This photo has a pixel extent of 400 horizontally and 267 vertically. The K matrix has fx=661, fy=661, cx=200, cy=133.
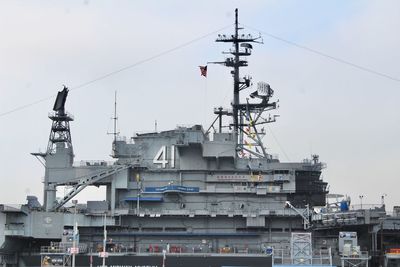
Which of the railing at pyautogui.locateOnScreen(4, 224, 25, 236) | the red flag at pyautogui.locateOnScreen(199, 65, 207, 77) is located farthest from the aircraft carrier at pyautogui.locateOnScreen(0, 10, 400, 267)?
the red flag at pyautogui.locateOnScreen(199, 65, 207, 77)

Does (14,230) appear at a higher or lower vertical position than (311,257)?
higher

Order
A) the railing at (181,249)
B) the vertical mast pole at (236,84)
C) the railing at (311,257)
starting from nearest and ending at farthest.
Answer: the railing at (311,257) → the railing at (181,249) → the vertical mast pole at (236,84)

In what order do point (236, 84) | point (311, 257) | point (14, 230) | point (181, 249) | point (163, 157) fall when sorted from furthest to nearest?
point (236, 84), point (163, 157), point (181, 249), point (14, 230), point (311, 257)

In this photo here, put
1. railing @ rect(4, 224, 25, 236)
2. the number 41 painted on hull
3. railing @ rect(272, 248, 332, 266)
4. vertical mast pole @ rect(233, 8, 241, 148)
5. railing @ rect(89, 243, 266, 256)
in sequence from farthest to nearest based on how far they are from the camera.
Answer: vertical mast pole @ rect(233, 8, 241, 148), the number 41 painted on hull, railing @ rect(89, 243, 266, 256), railing @ rect(4, 224, 25, 236), railing @ rect(272, 248, 332, 266)

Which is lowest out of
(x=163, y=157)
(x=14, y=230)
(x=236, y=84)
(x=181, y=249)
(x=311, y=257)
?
(x=311, y=257)

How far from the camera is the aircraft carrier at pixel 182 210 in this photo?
4275 cm

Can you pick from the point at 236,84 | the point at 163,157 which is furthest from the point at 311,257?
the point at 236,84

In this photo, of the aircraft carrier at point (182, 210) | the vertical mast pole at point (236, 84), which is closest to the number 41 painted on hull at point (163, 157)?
the aircraft carrier at point (182, 210)

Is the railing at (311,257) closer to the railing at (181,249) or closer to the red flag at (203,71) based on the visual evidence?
the railing at (181,249)

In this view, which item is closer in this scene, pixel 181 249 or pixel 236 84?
pixel 181 249

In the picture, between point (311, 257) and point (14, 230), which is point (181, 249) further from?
point (14, 230)

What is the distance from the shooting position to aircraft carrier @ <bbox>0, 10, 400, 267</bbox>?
42.8m

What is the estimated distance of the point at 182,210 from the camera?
4419 centimetres

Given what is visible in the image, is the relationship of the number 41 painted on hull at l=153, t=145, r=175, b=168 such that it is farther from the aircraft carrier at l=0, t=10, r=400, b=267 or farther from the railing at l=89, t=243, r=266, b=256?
the railing at l=89, t=243, r=266, b=256
